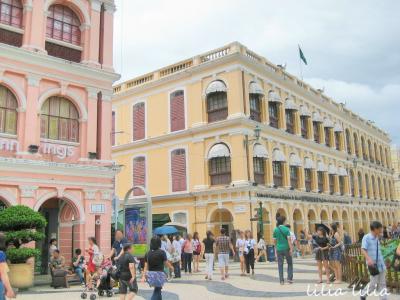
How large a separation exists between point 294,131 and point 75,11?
20.7 meters

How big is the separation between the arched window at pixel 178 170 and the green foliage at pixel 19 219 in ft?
55.8

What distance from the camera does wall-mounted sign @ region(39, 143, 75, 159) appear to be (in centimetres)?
1631

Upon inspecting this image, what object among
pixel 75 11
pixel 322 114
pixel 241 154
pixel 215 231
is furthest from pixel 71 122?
pixel 322 114

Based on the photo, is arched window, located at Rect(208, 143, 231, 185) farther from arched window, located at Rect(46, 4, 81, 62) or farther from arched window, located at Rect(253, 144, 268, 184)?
arched window, located at Rect(46, 4, 81, 62)

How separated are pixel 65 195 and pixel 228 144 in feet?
44.9

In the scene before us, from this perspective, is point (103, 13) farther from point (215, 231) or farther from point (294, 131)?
point (294, 131)

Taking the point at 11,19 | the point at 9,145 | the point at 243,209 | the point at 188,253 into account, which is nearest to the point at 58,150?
the point at 9,145

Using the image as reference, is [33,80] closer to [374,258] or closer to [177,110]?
[374,258]

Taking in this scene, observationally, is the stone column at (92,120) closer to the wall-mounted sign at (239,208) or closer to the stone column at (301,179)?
the wall-mounted sign at (239,208)

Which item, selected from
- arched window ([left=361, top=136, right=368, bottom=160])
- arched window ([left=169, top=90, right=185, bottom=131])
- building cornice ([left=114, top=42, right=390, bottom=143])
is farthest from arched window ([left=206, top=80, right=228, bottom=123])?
arched window ([left=361, top=136, right=368, bottom=160])

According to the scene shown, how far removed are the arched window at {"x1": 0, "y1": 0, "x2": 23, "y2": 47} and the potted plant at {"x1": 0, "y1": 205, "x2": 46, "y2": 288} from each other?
253 inches

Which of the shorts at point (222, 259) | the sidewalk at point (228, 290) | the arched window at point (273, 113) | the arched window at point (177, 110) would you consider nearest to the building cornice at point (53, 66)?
the sidewalk at point (228, 290)

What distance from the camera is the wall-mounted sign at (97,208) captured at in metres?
17.1

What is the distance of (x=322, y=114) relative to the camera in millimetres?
39531
